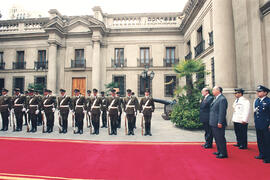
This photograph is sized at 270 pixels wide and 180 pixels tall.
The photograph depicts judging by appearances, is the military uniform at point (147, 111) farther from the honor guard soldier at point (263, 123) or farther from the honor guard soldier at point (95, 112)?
the honor guard soldier at point (263, 123)

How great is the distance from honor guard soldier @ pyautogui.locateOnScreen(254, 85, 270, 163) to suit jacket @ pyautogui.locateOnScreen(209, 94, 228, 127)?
2.73 ft

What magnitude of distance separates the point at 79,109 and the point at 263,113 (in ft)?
21.2

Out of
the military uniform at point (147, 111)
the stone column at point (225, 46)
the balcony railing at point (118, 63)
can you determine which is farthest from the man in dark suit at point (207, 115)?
the balcony railing at point (118, 63)

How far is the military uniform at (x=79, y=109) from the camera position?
21.8 ft

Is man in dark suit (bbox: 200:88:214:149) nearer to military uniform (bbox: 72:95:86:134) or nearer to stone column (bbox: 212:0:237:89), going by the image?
stone column (bbox: 212:0:237:89)

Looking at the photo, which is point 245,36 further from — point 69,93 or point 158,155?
point 69,93

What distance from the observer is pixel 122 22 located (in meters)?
18.5

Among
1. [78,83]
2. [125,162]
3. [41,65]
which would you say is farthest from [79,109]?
[41,65]

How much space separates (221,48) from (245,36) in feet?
4.26

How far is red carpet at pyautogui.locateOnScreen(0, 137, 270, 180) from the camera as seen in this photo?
2969 millimetres

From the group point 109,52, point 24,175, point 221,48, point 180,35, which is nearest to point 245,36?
point 221,48

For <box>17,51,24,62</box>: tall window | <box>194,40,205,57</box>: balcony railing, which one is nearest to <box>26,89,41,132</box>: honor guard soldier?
<box>194,40,205,57</box>: balcony railing

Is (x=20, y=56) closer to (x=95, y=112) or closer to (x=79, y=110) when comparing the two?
(x=79, y=110)

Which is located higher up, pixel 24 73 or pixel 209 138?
pixel 24 73
